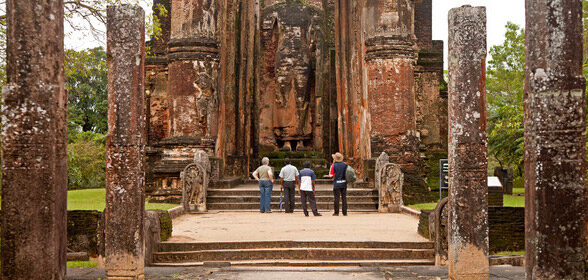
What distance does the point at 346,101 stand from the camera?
18.9 meters

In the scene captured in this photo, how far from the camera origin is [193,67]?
52.0 feet

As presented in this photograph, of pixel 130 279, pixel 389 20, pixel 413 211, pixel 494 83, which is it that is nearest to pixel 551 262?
pixel 130 279

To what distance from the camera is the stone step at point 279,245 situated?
9.18m

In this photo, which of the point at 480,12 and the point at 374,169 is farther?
the point at 374,169

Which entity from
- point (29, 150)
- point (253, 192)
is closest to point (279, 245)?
point (29, 150)

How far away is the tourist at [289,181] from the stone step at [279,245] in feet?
14.4

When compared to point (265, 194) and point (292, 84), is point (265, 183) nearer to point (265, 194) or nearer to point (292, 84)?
point (265, 194)

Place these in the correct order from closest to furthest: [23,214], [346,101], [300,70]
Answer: [23,214] → [346,101] → [300,70]

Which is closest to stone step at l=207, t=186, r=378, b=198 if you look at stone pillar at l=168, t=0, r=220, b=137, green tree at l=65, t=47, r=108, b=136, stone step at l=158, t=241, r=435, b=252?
stone pillar at l=168, t=0, r=220, b=137

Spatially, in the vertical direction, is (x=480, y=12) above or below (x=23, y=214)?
above

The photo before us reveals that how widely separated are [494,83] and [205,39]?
22.7 metres

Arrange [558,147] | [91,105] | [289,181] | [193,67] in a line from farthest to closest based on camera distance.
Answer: [91,105]
[193,67]
[289,181]
[558,147]

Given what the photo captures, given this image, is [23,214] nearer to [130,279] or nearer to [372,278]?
[130,279]

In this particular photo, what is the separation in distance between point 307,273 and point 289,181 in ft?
20.7
